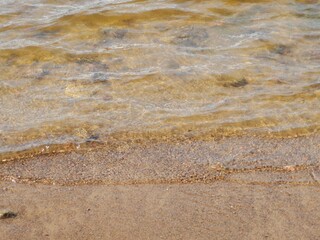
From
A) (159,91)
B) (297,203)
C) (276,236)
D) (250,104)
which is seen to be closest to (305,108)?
(250,104)

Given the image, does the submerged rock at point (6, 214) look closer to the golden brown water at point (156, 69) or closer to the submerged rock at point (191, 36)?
the golden brown water at point (156, 69)

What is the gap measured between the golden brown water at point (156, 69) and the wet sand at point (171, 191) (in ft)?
0.99

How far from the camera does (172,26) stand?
811 centimetres

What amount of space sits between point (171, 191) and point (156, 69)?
8.23 feet

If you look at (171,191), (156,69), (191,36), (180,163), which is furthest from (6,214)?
(191,36)

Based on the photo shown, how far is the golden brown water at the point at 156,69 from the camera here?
5297mm

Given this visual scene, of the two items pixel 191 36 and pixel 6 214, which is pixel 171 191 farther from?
pixel 191 36

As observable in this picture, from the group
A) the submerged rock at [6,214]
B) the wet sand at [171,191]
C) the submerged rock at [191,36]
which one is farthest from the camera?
the submerged rock at [191,36]

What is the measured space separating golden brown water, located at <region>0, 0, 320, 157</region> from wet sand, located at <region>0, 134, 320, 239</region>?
0.30 meters

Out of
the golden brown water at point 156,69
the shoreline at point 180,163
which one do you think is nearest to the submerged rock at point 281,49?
the golden brown water at point 156,69

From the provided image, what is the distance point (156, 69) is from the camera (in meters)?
6.51

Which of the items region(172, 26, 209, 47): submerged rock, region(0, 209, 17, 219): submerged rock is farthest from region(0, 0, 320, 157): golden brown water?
region(0, 209, 17, 219): submerged rock

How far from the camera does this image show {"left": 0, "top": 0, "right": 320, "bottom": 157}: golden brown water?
530 cm

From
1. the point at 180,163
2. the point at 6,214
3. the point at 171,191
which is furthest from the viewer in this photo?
the point at 180,163
